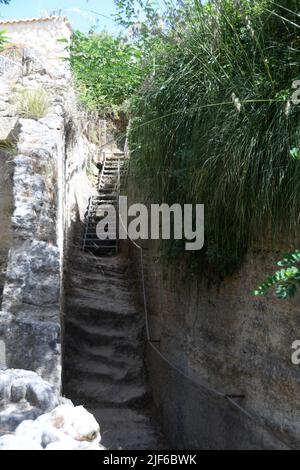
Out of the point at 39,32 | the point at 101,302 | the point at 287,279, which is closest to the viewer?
the point at 287,279

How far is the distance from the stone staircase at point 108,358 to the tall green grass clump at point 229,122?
2.10 m

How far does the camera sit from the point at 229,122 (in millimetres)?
4234

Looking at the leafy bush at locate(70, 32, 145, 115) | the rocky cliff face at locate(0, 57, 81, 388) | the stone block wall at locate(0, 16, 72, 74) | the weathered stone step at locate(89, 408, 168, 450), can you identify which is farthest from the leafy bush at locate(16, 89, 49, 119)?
the stone block wall at locate(0, 16, 72, 74)

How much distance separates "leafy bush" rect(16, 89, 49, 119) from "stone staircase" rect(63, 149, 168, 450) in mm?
2410

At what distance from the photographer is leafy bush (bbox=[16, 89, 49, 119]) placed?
6.05 meters

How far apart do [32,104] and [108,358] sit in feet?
10.0

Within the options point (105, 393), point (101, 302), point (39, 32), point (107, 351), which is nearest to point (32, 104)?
point (101, 302)

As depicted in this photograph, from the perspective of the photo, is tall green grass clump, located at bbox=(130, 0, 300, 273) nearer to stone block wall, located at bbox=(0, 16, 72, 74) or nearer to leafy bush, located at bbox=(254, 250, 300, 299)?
leafy bush, located at bbox=(254, 250, 300, 299)

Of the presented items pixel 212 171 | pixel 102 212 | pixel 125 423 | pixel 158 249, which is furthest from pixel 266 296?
pixel 102 212

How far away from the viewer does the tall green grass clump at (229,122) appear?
154 inches

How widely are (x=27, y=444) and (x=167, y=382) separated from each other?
12.3ft

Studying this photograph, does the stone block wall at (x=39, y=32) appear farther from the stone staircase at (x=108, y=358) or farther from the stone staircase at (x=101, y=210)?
the stone staircase at (x=108, y=358)

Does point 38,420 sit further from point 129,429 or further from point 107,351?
point 107,351
